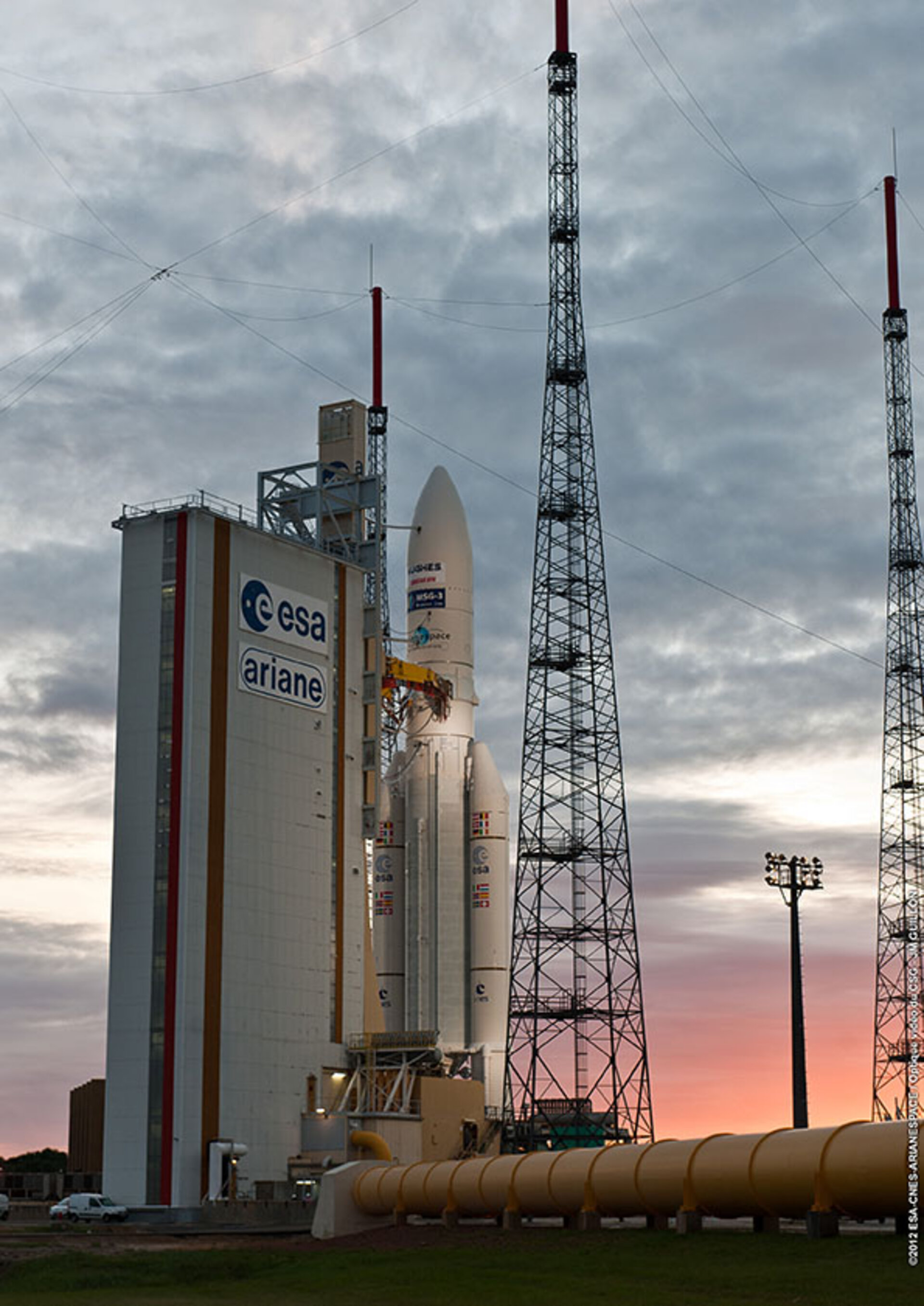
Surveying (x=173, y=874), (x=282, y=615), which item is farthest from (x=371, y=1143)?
(x=282, y=615)

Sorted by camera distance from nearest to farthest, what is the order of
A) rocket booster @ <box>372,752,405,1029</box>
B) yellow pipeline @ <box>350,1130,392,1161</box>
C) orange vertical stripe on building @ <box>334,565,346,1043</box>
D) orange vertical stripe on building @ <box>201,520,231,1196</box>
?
orange vertical stripe on building @ <box>201,520,231,1196</box>, yellow pipeline @ <box>350,1130,392,1161</box>, orange vertical stripe on building @ <box>334,565,346,1043</box>, rocket booster @ <box>372,752,405,1029</box>

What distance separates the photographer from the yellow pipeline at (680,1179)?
35031mm

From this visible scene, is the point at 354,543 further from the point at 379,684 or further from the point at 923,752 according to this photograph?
the point at 923,752

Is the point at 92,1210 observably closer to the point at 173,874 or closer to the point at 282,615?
the point at 173,874

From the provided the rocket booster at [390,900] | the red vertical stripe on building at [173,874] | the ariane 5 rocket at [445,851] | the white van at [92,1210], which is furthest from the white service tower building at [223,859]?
the rocket booster at [390,900]

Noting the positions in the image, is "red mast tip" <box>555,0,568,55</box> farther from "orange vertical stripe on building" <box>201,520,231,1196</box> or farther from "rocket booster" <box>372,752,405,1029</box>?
"rocket booster" <box>372,752,405,1029</box>

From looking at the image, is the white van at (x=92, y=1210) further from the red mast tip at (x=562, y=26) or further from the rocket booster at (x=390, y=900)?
the red mast tip at (x=562, y=26)

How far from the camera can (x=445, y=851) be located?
306ft

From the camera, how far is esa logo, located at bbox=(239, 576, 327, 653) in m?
74.9

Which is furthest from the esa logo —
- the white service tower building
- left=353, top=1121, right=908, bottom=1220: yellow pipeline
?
left=353, top=1121, right=908, bottom=1220: yellow pipeline

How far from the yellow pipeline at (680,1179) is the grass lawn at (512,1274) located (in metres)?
0.78

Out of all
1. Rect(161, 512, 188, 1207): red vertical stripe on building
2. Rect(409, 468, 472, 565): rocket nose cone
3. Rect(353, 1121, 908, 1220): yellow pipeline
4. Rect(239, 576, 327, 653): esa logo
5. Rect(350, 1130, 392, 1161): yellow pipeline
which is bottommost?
Rect(350, 1130, 392, 1161): yellow pipeline

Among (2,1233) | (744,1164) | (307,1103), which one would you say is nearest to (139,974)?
(307,1103)

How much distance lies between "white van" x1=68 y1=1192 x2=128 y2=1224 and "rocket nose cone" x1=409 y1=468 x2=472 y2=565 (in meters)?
42.6
